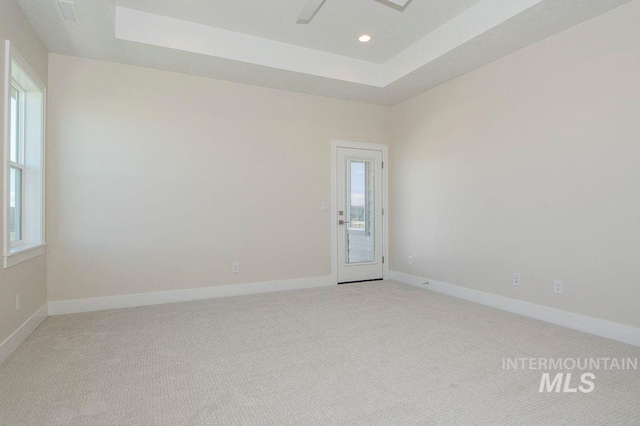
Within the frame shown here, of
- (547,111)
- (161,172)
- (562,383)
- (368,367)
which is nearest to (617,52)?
(547,111)

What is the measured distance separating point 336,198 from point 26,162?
361cm

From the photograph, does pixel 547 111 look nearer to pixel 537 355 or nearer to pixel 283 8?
pixel 537 355

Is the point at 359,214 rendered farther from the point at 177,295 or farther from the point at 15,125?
the point at 15,125

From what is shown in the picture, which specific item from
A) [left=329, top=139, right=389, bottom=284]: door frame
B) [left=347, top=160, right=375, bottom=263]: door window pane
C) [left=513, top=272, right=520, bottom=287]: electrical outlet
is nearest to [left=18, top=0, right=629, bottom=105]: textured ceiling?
[left=329, top=139, right=389, bottom=284]: door frame

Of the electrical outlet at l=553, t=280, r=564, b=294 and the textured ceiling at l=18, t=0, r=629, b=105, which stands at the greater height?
the textured ceiling at l=18, t=0, r=629, b=105

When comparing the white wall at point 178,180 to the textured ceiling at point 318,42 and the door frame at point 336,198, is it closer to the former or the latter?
the door frame at point 336,198

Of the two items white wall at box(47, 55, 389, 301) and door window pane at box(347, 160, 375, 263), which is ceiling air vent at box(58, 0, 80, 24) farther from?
door window pane at box(347, 160, 375, 263)

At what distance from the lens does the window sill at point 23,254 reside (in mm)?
2608

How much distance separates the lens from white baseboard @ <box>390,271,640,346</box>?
2.84m

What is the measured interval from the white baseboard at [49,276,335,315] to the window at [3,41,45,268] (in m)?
0.72

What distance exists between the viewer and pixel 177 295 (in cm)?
418

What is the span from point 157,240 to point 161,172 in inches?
32.0

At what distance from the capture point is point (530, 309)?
139 inches

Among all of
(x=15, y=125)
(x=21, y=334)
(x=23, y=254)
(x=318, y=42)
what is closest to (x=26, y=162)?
(x=15, y=125)
